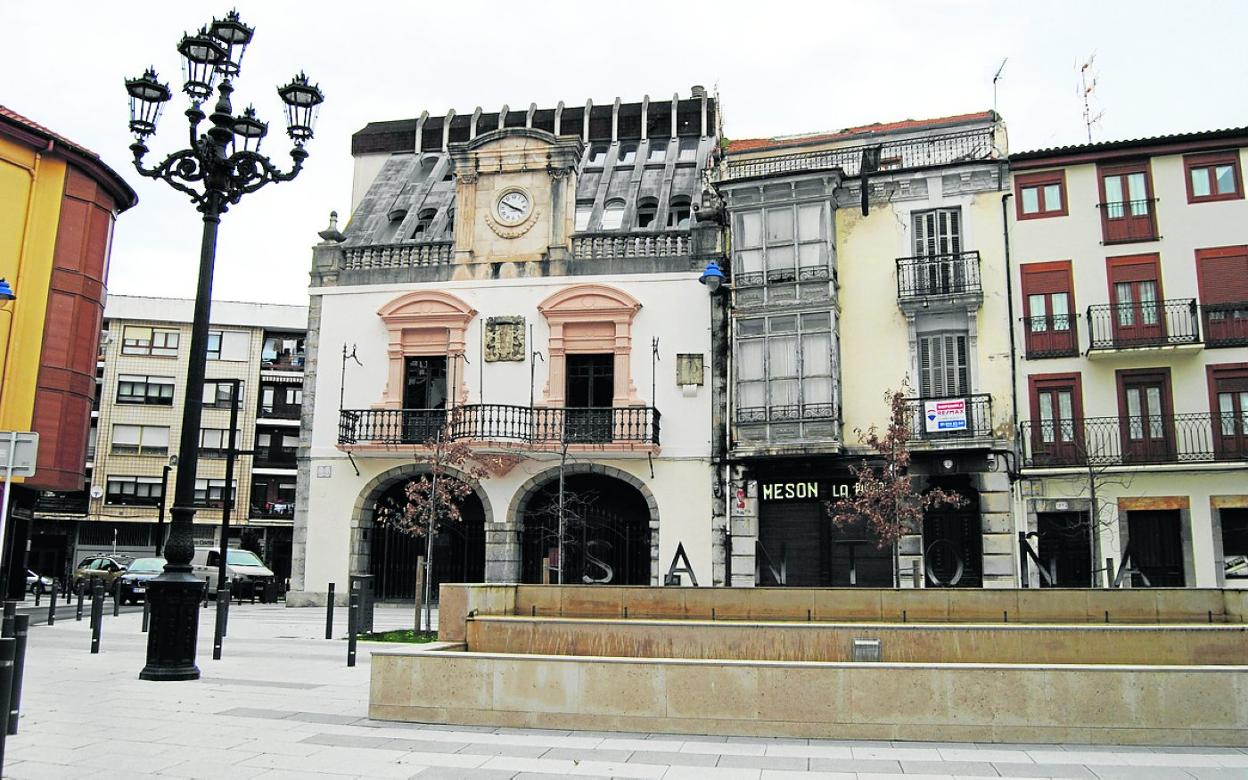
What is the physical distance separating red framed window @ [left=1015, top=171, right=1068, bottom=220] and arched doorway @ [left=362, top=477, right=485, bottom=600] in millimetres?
15606

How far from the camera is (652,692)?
831cm

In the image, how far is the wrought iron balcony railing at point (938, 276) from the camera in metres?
23.8

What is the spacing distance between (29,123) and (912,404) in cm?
2144

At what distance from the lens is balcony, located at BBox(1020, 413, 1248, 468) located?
2233cm

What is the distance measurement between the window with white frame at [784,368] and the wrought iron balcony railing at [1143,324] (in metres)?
6.16

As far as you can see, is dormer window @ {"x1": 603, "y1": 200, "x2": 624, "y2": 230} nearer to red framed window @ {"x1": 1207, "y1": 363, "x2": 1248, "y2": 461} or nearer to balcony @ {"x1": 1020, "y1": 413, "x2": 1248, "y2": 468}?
balcony @ {"x1": 1020, "y1": 413, "x2": 1248, "y2": 468}

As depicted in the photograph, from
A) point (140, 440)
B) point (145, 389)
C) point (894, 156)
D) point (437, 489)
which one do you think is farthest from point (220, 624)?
point (145, 389)

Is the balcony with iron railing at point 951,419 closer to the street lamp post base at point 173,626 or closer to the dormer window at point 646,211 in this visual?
the dormer window at point 646,211

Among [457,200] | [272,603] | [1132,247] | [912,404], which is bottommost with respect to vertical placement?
[272,603]

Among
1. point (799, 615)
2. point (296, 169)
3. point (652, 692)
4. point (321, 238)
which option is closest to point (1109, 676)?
point (652, 692)

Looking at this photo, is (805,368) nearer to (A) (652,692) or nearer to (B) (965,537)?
(B) (965,537)

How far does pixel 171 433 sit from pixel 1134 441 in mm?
41100

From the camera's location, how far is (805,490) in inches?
940

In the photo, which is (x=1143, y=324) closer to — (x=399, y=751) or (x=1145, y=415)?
(x=1145, y=415)
